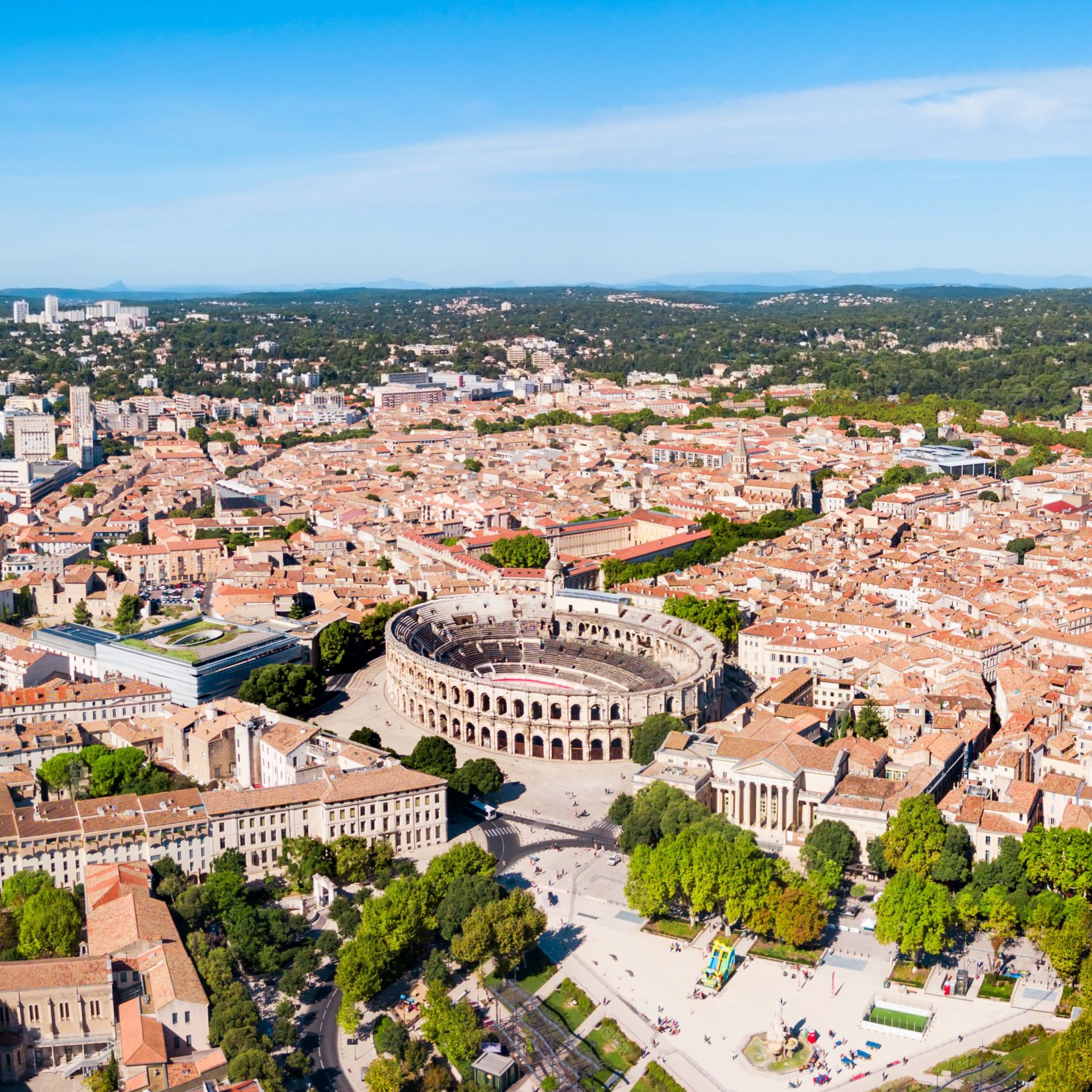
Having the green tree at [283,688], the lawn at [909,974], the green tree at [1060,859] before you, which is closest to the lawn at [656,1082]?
the lawn at [909,974]

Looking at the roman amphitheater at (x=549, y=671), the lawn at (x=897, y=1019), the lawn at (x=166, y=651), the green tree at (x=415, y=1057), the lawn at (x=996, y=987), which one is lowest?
the green tree at (x=415, y=1057)

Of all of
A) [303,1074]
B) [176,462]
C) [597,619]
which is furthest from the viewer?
[176,462]

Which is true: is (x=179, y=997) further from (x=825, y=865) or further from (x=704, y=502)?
(x=704, y=502)

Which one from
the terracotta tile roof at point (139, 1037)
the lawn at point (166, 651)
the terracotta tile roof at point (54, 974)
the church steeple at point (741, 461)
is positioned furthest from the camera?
the church steeple at point (741, 461)

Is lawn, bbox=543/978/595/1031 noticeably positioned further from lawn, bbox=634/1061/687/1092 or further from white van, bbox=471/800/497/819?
white van, bbox=471/800/497/819

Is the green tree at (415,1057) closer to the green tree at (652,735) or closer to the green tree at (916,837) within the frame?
the green tree at (916,837)

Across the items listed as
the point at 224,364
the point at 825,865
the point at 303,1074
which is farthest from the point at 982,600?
the point at 224,364

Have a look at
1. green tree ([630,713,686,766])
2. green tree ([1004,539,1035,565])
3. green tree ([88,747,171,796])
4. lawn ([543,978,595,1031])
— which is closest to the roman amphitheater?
green tree ([630,713,686,766])
